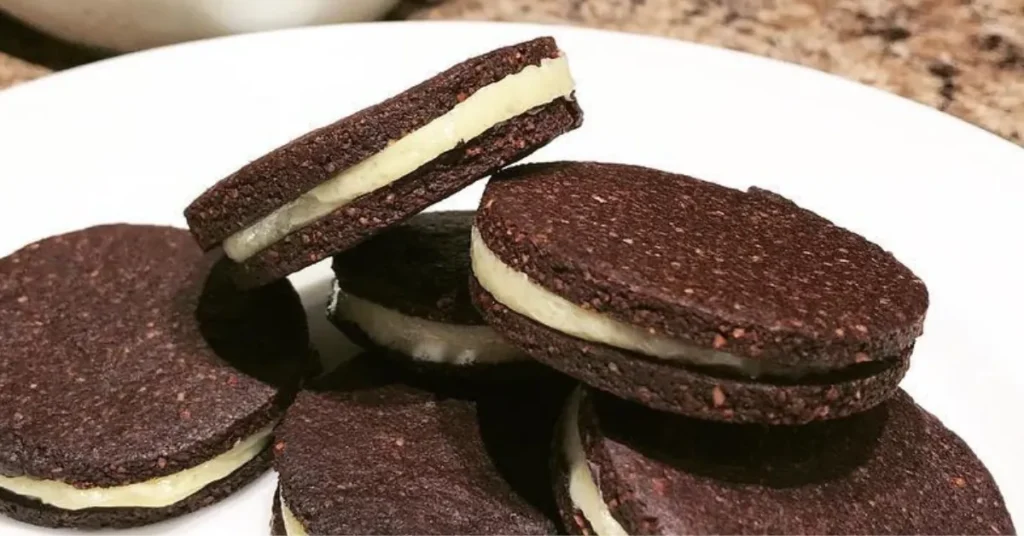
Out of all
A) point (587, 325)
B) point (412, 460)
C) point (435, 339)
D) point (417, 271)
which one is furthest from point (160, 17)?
point (587, 325)

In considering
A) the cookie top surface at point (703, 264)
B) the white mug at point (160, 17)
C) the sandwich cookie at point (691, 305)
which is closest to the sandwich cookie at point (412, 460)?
the sandwich cookie at point (691, 305)

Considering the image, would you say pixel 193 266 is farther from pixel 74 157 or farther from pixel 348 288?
pixel 74 157

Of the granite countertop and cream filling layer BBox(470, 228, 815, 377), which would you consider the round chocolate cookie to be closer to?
cream filling layer BBox(470, 228, 815, 377)

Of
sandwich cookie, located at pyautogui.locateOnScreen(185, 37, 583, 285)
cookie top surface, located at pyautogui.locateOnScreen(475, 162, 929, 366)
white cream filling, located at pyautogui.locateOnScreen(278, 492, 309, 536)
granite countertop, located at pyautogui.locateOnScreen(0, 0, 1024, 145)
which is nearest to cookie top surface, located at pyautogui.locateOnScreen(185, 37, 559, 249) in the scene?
sandwich cookie, located at pyautogui.locateOnScreen(185, 37, 583, 285)

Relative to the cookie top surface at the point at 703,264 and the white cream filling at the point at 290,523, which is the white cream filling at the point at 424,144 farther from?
the white cream filling at the point at 290,523

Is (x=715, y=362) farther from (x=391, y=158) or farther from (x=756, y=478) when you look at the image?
(x=391, y=158)

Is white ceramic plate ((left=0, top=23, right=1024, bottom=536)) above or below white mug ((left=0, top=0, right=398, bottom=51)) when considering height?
below
